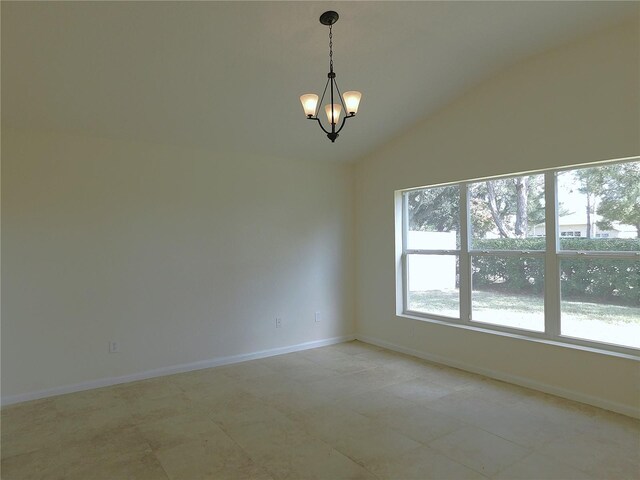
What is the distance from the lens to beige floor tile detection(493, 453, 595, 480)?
2309 mm

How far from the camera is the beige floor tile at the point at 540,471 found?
2309 millimetres

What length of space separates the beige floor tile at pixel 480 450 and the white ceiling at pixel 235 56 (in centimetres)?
308

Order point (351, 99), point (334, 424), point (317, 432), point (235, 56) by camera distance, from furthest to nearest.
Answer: point (235, 56)
point (334, 424)
point (317, 432)
point (351, 99)

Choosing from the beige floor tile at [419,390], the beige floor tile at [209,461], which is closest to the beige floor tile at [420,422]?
the beige floor tile at [419,390]

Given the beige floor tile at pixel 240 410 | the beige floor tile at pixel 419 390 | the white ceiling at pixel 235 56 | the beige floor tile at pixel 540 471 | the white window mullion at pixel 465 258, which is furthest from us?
the white window mullion at pixel 465 258

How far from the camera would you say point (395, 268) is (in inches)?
201

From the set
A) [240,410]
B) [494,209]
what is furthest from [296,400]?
[494,209]

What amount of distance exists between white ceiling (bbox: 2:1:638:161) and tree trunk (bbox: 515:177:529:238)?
1.14 metres

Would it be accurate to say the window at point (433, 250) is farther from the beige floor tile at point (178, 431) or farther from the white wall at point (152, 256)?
the beige floor tile at point (178, 431)

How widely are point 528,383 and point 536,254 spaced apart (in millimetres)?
1207

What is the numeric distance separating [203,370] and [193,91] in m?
2.87

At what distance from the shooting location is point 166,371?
13.9 ft

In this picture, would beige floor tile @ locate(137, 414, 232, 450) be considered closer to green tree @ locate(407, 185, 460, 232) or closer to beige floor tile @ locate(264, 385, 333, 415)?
beige floor tile @ locate(264, 385, 333, 415)

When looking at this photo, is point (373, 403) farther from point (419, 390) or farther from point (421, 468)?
point (421, 468)
